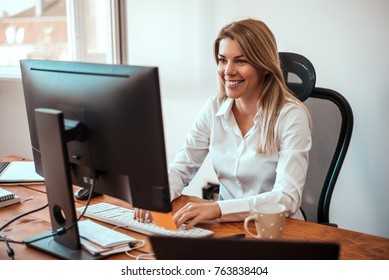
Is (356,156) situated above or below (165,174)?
below

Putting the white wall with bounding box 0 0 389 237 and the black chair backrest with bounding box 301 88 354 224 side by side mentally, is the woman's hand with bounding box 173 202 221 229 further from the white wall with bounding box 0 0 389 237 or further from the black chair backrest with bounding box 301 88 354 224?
the white wall with bounding box 0 0 389 237

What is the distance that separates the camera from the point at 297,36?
2371mm

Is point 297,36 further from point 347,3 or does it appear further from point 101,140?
point 101,140

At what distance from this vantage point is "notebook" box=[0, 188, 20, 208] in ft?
5.19

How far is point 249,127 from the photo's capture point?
1.80 meters

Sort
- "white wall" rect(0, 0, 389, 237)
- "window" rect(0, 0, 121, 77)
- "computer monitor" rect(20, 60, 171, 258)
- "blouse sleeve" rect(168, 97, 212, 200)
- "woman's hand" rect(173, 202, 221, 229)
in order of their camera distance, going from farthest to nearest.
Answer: "window" rect(0, 0, 121, 77)
"white wall" rect(0, 0, 389, 237)
"blouse sleeve" rect(168, 97, 212, 200)
"woman's hand" rect(173, 202, 221, 229)
"computer monitor" rect(20, 60, 171, 258)

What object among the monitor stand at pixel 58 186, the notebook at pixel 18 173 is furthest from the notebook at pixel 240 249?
the notebook at pixel 18 173

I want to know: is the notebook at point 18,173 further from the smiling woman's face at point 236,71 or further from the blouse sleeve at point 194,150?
the smiling woman's face at point 236,71

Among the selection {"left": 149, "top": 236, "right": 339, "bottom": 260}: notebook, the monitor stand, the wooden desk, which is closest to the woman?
the wooden desk

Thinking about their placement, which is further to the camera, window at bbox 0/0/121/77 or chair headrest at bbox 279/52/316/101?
window at bbox 0/0/121/77

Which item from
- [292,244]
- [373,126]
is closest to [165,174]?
[292,244]

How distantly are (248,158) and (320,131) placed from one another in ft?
0.93

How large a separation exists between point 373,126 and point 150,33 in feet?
4.34

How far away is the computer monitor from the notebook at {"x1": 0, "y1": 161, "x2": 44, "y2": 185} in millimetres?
589
